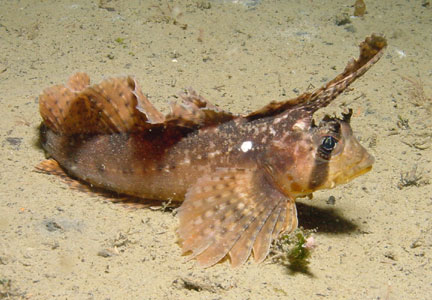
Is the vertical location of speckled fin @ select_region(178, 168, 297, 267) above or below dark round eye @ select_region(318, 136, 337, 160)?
below

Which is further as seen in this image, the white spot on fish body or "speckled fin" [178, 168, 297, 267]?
the white spot on fish body

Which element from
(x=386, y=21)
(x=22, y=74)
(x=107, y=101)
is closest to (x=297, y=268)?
(x=107, y=101)

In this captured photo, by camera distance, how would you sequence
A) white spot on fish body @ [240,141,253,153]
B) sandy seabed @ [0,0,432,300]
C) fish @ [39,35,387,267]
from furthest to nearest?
white spot on fish body @ [240,141,253,153] → fish @ [39,35,387,267] → sandy seabed @ [0,0,432,300]

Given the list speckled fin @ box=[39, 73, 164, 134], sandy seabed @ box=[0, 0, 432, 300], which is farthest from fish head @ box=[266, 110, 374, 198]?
speckled fin @ box=[39, 73, 164, 134]

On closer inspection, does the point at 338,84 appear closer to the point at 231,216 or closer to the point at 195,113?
the point at 195,113

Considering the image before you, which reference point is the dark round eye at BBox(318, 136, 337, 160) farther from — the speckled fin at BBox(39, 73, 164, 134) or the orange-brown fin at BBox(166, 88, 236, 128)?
the speckled fin at BBox(39, 73, 164, 134)

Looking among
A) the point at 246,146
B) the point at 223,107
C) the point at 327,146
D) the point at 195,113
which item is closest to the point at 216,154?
the point at 246,146

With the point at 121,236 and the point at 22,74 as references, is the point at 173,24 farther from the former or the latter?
the point at 121,236
